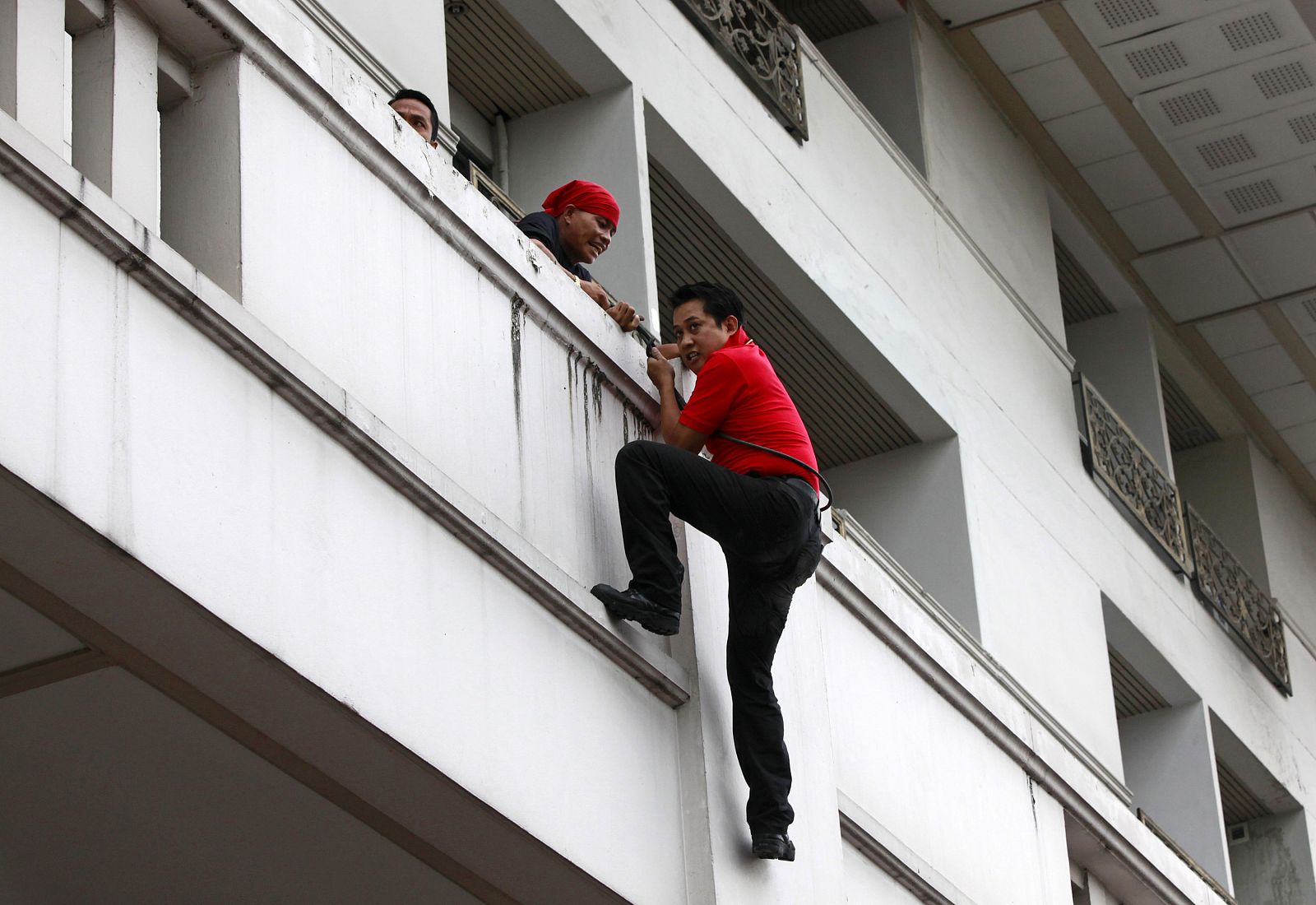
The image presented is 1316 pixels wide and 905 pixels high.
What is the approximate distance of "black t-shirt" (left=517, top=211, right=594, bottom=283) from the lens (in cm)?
820

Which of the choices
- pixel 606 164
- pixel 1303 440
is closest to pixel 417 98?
pixel 606 164

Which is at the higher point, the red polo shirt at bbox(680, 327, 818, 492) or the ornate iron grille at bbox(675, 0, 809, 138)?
the ornate iron grille at bbox(675, 0, 809, 138)

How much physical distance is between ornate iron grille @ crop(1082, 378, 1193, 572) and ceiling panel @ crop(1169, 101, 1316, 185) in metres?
1.70

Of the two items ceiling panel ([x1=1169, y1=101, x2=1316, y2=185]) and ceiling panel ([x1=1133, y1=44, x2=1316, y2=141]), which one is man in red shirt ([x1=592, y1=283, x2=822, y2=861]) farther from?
ceiling panel ([x1=1169, y1=101, x2=1316, y2=185])

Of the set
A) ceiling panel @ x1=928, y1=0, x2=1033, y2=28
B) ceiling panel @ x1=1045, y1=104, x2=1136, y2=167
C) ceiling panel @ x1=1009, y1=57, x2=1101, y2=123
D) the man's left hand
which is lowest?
the man's left hand

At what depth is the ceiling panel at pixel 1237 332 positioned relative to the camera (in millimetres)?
17875

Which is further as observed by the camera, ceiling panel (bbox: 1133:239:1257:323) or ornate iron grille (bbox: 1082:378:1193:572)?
ceiling panel (bbox: 1133:239:1257:323)

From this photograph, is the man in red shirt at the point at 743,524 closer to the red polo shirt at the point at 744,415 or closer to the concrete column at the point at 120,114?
the red polo shirt at the point at 744,415

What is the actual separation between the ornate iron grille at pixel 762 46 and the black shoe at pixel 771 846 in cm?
535

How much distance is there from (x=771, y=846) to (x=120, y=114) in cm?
310

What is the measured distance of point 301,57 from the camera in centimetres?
686

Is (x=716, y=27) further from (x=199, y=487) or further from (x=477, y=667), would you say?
(x=199, y=487)

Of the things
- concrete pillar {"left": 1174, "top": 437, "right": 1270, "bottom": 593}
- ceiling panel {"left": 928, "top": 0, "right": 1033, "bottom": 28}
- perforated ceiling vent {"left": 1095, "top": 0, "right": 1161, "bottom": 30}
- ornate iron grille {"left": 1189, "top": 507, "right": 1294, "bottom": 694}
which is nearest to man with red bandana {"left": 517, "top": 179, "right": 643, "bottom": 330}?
ceiling panel {"left": 928, "top": 0, "right": 1033, "bottom": 28}

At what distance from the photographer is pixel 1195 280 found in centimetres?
1744
